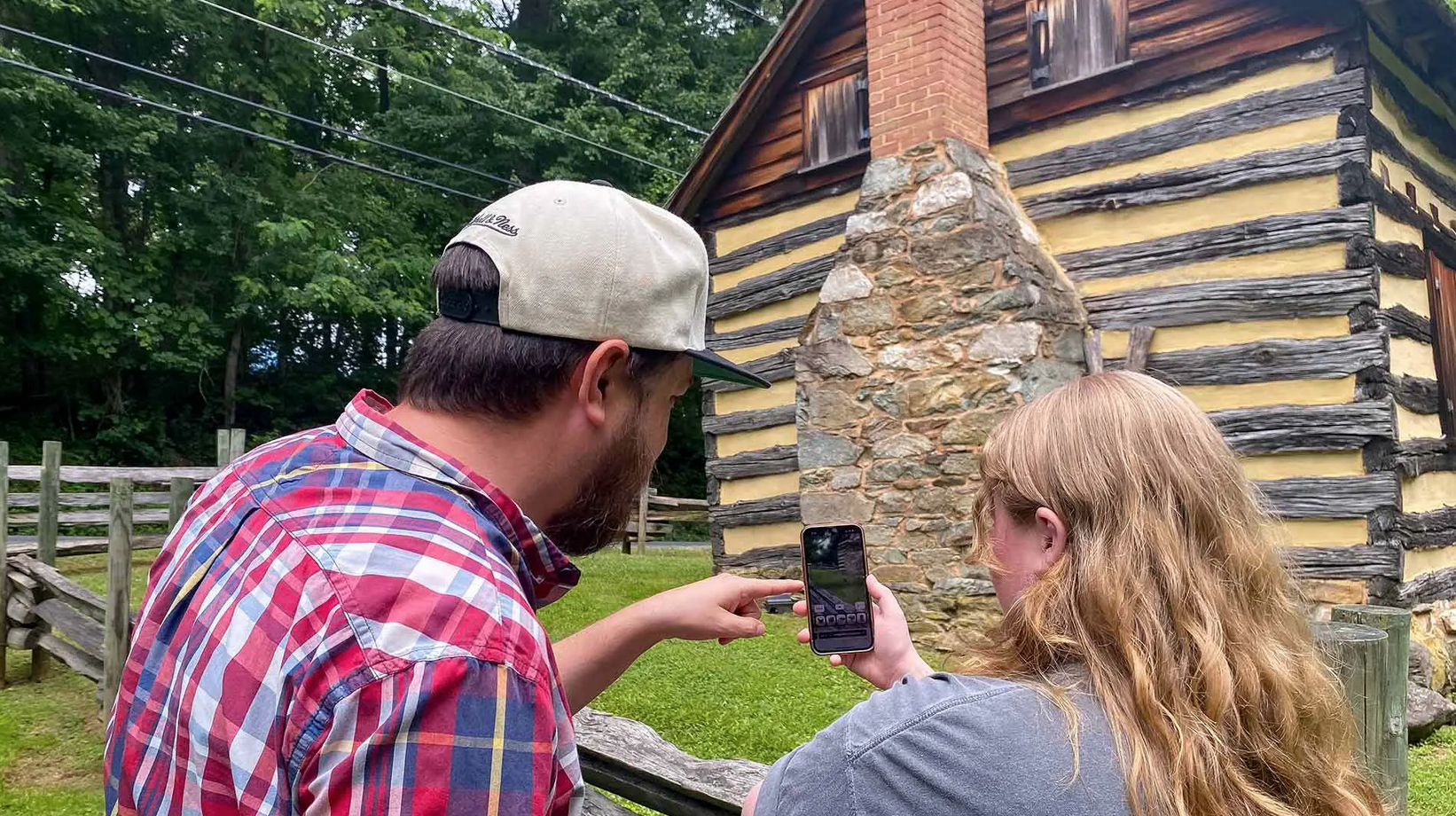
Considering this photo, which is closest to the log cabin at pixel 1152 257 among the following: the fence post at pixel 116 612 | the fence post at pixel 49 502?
the fence post at pixel 116 612

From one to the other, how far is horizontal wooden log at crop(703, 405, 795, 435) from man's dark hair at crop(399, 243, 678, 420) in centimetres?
786

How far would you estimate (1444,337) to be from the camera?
23.0 feet

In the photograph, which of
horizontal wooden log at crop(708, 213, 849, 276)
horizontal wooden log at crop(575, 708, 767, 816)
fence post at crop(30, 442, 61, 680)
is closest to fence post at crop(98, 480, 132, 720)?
fence post at crop(30, 442, 61, 680)

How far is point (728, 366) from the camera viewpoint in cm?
161

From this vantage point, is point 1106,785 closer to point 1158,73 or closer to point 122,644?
point 122,644

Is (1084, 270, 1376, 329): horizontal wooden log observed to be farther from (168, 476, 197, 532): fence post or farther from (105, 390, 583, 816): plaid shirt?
(168, 476, 197, 532): fence post

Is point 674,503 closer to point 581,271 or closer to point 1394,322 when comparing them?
point 1394,322

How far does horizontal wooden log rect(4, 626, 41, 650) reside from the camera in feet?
22.2

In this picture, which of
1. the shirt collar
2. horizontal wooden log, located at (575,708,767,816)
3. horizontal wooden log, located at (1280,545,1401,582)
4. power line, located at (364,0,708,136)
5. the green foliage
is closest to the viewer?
the shirt collar

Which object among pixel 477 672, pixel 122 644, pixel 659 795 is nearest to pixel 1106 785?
pixel 477 672

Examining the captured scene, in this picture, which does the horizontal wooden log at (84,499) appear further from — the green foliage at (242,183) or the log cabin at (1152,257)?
the log cabin at (1152,257)

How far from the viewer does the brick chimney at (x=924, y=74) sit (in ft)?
23.5

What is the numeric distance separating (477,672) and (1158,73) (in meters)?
7.42

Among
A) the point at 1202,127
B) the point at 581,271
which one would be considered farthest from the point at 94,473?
the point at 1202,127
